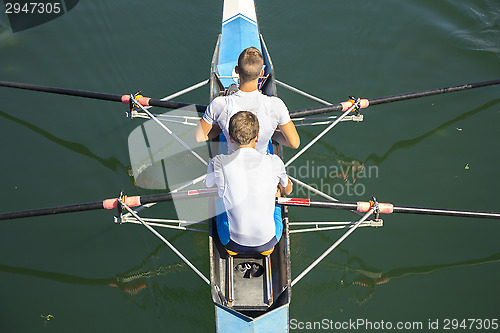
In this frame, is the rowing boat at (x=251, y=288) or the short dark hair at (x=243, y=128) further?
the rowing boat at (x=251, y=288)

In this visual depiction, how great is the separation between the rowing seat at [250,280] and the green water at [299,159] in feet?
2.94

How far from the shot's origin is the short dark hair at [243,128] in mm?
3363

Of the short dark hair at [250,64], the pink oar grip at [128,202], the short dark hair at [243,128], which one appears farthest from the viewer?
the pink oar grip at [128,202]

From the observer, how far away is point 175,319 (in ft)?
17.4

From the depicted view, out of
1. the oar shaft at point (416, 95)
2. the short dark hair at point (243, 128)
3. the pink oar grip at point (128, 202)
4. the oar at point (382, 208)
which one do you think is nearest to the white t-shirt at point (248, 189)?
the short dark hair at point (243, 128)

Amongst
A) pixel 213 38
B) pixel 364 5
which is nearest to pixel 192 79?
pixel 213 38

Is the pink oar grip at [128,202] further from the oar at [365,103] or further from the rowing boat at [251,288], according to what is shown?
the oar at [365,103]

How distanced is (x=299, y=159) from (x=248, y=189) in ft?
11.1

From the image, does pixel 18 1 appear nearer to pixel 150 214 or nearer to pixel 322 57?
pixel 150 214

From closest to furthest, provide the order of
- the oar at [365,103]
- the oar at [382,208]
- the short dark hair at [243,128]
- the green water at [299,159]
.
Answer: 1. the short dark hair at [243,128]
2. the oar at [382,208]
3. the green water at [299,159]
4. the oar at [365,103]

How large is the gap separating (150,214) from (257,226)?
306 cm

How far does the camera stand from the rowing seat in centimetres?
458

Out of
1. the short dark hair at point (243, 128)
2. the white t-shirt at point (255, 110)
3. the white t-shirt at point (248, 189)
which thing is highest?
the white t-shirt at point (255, 110)

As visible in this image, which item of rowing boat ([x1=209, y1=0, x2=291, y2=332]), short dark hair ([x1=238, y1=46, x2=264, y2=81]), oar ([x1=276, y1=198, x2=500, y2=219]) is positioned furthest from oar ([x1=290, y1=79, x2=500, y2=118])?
short dark hair ([x1=238, y1=46, x2=264, y2=81])
